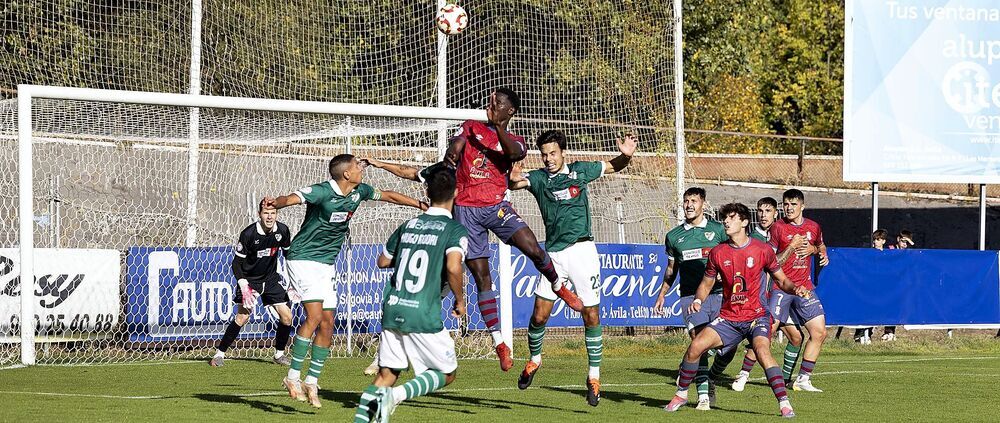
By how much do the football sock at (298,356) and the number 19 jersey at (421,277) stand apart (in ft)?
9.25

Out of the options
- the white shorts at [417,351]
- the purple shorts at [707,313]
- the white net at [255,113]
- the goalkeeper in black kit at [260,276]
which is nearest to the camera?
the white shorts at [417,351]

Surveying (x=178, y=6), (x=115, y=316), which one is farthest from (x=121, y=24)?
(x=115, y=316)

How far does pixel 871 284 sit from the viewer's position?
75.7ft

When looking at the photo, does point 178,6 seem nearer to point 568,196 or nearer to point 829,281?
point 829,281

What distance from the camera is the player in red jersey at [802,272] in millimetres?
14195

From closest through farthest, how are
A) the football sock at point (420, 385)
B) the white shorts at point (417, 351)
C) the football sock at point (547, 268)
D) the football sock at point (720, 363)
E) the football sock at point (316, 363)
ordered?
the football sock at point (420, 385) → the white shorts at point (417, 351) → the football sock at point (316, 363) → the football sock at point (547, 268) → the football sock at point (720, 363)

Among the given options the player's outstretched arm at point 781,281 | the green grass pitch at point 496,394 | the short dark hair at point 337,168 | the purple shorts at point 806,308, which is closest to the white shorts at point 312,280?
the short dark hair at point 337,168

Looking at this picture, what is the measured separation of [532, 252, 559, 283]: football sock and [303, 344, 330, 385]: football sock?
81.1 inches

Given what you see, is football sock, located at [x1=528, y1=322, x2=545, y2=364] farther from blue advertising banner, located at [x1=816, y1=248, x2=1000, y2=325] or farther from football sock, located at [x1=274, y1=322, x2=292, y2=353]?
blue advertising banner, located at [x1=816, y1=248, x2=1000, y2=325]

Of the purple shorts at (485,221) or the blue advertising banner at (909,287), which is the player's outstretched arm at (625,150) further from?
the blue advertising banner at (909,287)

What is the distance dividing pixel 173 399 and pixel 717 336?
15.8 ft

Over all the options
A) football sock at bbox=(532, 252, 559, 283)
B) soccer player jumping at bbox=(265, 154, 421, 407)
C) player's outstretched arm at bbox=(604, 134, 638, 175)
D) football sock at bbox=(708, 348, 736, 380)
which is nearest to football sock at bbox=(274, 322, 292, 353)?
soccer player jumping at bbox=(265, 154, 421, 407)

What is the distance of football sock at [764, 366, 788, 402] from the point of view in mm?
11383

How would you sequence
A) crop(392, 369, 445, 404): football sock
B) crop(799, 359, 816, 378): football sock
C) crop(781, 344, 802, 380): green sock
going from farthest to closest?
crop(781, 344, 802, 380): green sock → crop(799, 359, 816, 378): football sock → crop(392, 369, 445, 404): football sock
